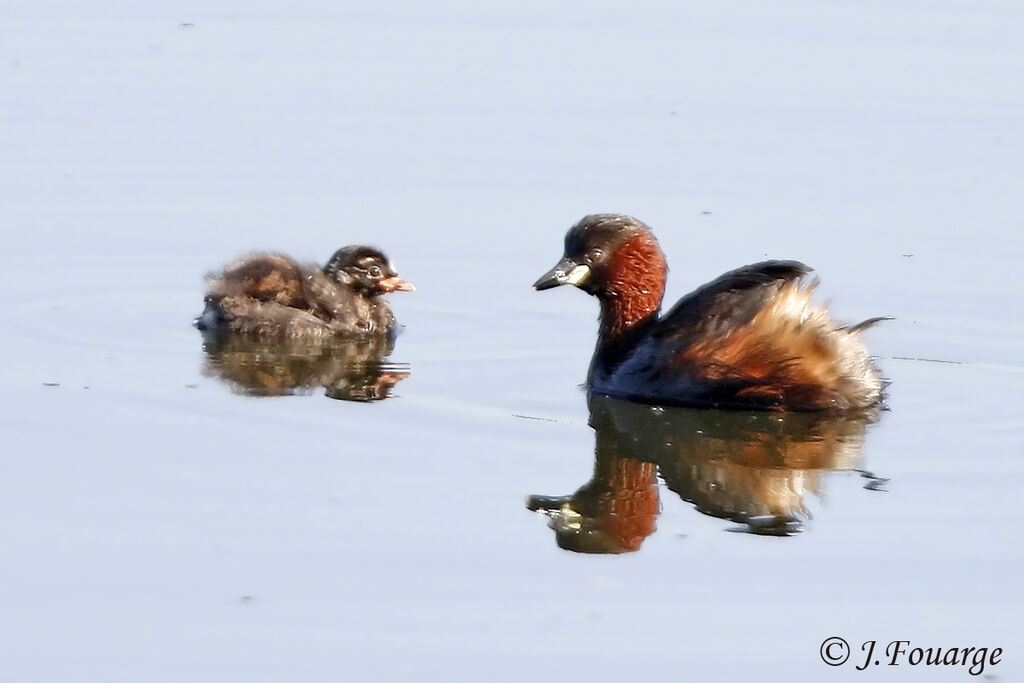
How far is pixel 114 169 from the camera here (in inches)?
504

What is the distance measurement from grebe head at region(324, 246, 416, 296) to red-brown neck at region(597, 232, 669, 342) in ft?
4.83

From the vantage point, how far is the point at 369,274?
A: 10797 millimetres

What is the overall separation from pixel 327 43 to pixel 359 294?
5.36 meters

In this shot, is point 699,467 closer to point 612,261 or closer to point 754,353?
point 754,353

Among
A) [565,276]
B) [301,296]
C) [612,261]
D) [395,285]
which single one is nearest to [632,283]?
[612,261]

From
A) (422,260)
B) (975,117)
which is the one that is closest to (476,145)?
(422,260)

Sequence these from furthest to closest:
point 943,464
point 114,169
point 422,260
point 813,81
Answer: point 813,81 < point 114,169 < point 422,260 < point 943,464

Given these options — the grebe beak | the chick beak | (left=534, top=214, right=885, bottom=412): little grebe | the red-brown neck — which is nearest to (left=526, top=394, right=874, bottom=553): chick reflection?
(left=534, top=214, right=885, bottom=412): little grebe

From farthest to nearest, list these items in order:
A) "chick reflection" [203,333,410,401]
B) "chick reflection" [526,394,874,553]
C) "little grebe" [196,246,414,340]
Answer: "little grebe" [196,246,414,340] → "chick reflection" [203,333,410,401] → "chick reflection" [526,394,874,553]

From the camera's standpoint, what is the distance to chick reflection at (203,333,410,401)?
30.9ft

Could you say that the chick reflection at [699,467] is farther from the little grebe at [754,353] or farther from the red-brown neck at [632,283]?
the red-brown neck at [632,283]

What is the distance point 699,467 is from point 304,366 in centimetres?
251

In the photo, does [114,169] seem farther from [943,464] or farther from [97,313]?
[943,464]

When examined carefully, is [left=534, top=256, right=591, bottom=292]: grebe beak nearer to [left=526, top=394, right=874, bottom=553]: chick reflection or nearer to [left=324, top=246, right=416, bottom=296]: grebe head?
[left=526, top=394, right=874, bottom=553]: chick reflection
